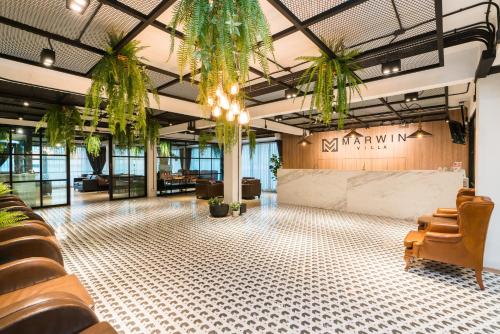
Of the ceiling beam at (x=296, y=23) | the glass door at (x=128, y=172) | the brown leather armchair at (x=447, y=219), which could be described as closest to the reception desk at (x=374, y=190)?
the brown leather armchair at (x=447, y=219)

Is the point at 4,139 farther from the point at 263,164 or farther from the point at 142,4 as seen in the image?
the point at 263,164

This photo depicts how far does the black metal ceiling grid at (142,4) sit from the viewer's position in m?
2.50

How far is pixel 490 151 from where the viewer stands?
3648 mm

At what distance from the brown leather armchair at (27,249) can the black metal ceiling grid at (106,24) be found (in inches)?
93.6

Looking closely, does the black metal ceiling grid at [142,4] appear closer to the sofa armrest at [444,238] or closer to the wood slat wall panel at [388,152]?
the sofa armrest at [444,238]

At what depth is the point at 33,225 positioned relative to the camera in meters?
2.54

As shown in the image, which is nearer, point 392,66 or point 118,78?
point 118,78

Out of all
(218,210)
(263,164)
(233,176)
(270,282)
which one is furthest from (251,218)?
(263,164)

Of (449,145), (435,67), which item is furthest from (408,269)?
(449,145)

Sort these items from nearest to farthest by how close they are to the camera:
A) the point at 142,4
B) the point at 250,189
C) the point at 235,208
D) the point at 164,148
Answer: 1. the point at 142,4
2. the point at 235,208
3. the point at 250,189
4. the point at 164,148

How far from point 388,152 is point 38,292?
36.5ft

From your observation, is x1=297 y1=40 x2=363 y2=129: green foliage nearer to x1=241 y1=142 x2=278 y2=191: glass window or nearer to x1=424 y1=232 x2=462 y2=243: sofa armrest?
x1=424 y1=232 x2=462 y2=243: sofa armrest

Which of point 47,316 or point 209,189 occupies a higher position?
point 47,316

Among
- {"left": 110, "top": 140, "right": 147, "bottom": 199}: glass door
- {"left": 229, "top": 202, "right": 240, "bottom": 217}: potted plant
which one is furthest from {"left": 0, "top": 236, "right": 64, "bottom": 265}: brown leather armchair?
{"left": 110, "top": 140, "right": 147, "bottom": 199}: glass door
